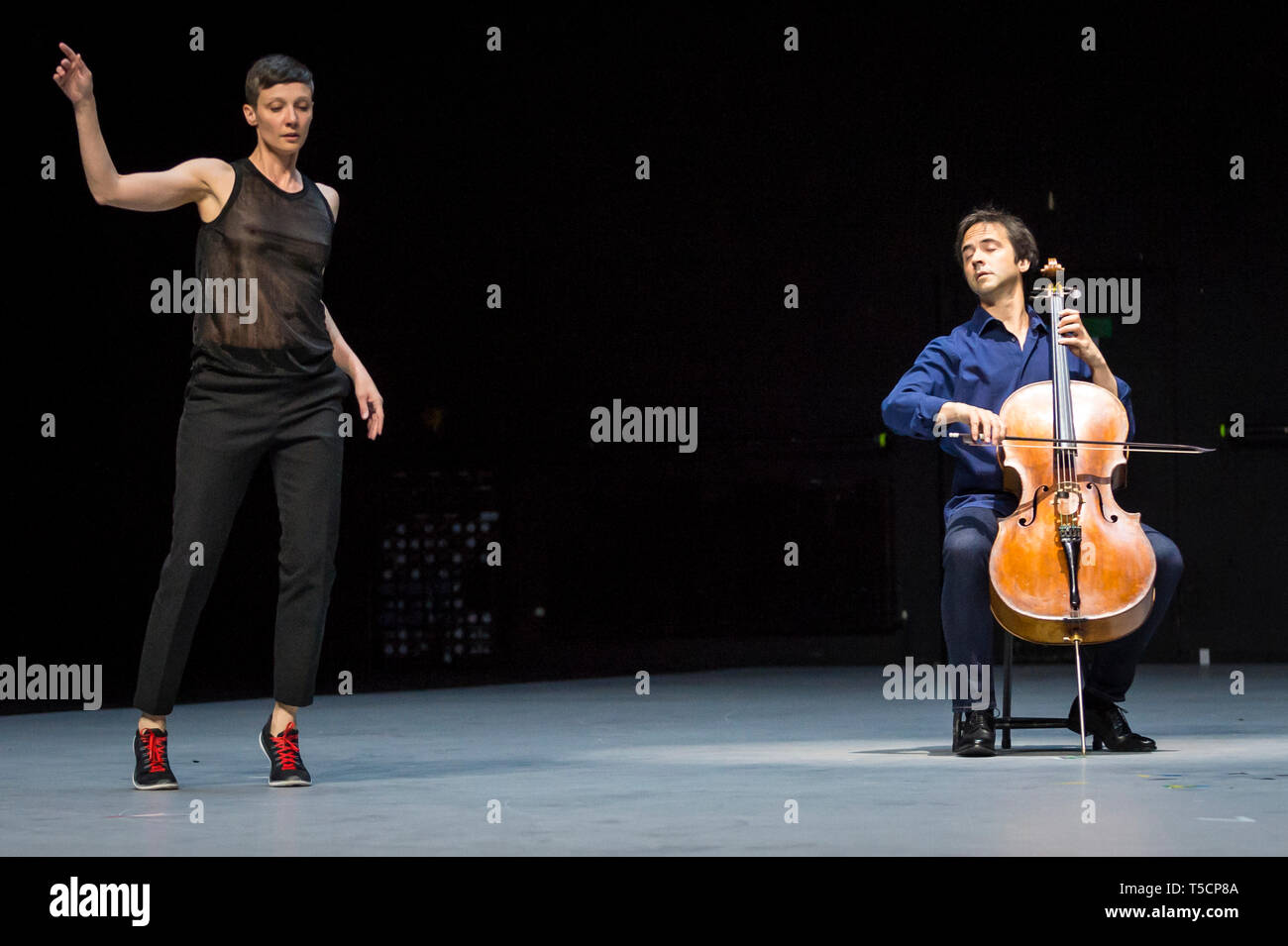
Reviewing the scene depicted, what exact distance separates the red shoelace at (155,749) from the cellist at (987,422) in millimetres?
1550

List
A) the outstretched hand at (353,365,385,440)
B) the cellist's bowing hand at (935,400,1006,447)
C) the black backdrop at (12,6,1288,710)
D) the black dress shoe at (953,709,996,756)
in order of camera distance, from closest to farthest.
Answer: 1. the outstretched hand at (353,365,385,440)
2. the cellist's bowing hand at (935,400,1006,447)
3. the black dress shoe at (953,709,996,756)
4. the black backdrop at (12,6,1288,710)

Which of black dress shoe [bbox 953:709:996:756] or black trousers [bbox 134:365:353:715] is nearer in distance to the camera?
black trousers [bbox 134:365:353:715]

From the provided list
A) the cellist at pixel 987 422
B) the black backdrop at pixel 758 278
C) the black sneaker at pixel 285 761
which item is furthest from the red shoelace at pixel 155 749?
the black backdrop at pixel 758 278

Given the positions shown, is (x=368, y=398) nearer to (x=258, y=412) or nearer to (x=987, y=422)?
(x=258, y=412)

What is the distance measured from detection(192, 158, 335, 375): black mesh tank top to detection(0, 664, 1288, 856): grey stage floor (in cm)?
77

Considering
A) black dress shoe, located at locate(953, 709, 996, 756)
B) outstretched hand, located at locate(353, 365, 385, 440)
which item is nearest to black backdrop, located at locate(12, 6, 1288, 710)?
black dress shoe, located at locate(953, 709, 996, 756)

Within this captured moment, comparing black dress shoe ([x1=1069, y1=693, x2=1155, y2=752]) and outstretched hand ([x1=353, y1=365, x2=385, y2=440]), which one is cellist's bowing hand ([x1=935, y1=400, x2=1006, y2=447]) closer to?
black dress shoe ([x1=1069, y1=693, x2=1155, y2=752])

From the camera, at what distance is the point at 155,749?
3.42 metres

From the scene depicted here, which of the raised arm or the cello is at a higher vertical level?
the raised arm

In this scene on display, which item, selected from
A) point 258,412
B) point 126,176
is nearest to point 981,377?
point 258,412

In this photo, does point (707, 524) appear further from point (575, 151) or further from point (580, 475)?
point (575, 151)

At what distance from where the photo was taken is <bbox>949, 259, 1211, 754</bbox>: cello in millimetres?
3822

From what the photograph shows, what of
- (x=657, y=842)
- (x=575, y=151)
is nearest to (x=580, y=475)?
(x=575, y=151)

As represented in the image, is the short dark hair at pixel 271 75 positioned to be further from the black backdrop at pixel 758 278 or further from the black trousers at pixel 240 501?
the black backdrop at pixel 758 278
